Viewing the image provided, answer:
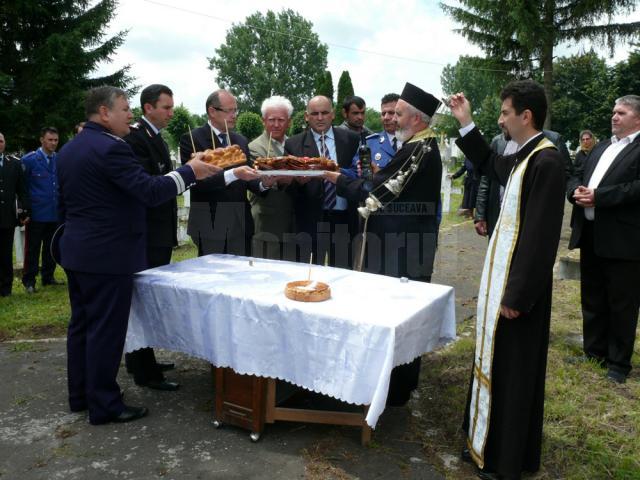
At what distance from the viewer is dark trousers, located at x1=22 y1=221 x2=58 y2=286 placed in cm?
715

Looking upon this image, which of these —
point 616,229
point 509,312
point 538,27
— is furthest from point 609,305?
point 538,27

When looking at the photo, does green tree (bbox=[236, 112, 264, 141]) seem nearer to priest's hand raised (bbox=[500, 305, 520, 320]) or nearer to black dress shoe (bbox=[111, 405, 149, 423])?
black dress shoe (bbox=[111, 405, 149, 423])

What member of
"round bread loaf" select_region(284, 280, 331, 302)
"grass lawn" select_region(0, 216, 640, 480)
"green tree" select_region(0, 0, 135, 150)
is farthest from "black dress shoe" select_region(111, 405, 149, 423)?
"green tree" select_region(0, 0, 135, 150)

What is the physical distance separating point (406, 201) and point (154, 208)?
6.24 ft

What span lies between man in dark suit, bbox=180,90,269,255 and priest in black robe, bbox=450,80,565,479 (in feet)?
7.47

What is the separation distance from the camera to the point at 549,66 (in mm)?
20250

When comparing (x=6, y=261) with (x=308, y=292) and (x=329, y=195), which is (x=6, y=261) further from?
(x=308, y=292)

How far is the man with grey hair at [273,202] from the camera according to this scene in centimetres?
510

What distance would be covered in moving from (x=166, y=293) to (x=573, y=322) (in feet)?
15.1

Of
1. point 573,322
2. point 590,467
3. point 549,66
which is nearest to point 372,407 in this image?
point 590,467

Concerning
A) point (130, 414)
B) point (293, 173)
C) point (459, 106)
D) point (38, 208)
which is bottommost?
point (130, 414)

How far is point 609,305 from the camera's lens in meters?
4.56

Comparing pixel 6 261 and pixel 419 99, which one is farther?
pixel 6 261

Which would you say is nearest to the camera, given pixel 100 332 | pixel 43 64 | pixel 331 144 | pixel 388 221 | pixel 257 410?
pixel 257 410
